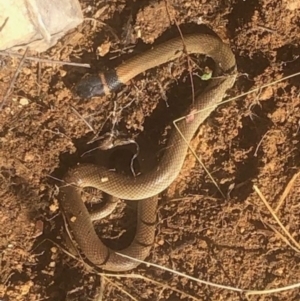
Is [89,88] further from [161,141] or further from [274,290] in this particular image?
[274,290]

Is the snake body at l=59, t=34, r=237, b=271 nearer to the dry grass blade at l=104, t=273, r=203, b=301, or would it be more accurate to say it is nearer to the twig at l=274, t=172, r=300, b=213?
the dry grass blade at l=104, t=273, r=203, b=301

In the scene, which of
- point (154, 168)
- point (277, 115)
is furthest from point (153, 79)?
point (277, 115)

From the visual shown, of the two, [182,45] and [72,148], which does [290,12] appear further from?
[72,148]

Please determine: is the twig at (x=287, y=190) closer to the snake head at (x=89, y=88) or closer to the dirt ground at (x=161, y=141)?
the dirt ground at (x=161, y=141)

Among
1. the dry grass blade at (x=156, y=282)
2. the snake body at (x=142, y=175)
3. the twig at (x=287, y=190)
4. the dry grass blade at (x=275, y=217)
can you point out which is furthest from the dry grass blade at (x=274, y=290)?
the snake body at (x=142, y=175)

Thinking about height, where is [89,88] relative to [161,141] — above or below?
above

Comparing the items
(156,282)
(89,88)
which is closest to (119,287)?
(156,282)

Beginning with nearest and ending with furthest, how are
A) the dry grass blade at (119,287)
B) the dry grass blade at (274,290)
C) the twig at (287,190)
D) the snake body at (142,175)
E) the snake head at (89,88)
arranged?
the dry grass blade at (274,290)
the twig at (287,190)
the dry grass blade at (119,287)
the snake body at (142,175)
the snake head at (89,88)
